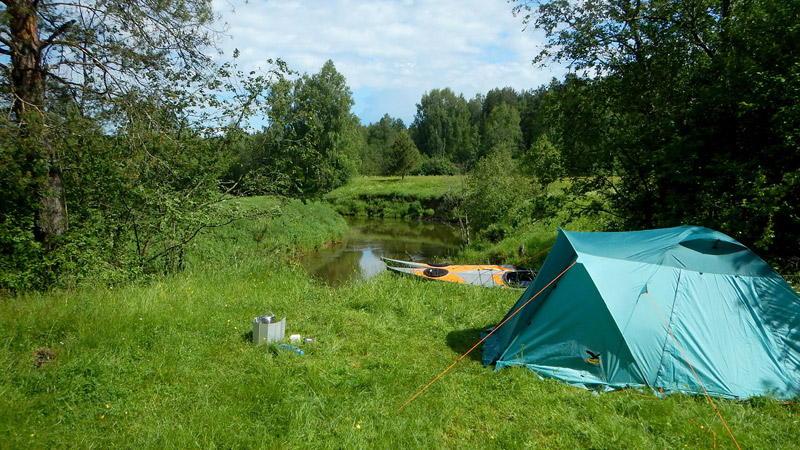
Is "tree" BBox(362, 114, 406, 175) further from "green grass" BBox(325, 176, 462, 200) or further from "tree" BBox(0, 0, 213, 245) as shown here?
"tree" BBox(0, 0, 213, 245)

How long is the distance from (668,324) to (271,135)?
7965mm

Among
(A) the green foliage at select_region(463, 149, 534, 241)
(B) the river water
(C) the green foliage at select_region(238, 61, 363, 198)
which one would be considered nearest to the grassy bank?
(B) the river water

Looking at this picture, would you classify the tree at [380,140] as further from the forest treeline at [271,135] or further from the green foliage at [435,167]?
the forest treeline at [271,135]

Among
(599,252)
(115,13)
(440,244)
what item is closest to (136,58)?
(115,13)

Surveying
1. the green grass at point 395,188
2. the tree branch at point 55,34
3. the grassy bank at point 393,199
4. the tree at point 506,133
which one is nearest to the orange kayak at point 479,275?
the tree branch at point 55,34

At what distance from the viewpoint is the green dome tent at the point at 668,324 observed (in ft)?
14.6

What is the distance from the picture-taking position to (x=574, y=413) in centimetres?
405

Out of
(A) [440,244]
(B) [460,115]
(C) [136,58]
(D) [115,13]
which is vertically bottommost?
(A) [440,244]

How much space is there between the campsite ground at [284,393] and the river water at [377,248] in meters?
7.09

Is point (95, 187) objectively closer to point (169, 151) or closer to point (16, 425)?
point (169, 151)

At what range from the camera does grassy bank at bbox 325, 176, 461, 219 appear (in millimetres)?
35938

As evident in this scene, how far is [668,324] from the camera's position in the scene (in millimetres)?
4586

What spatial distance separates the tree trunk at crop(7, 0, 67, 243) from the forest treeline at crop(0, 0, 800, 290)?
0.03 m

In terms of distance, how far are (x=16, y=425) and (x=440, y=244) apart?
830 inches
